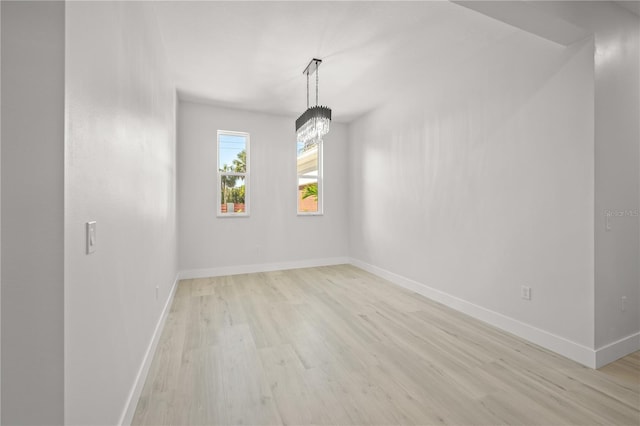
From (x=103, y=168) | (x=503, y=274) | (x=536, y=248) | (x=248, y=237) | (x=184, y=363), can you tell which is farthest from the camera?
(x=248, y=237)

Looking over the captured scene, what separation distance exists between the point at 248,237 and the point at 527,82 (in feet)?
13.9

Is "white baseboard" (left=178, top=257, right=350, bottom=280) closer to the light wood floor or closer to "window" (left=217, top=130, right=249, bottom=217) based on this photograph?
"window" (left=217, top=130, right=249, bottom=217)

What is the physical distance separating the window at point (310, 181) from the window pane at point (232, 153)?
102cm

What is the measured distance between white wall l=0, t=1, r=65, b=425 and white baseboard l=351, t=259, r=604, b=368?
3.10 meters

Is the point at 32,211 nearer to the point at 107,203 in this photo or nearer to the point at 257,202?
the point at 107,203

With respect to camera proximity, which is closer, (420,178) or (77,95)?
(77,95)

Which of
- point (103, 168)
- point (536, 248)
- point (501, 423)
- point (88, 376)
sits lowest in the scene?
point (501, 423)

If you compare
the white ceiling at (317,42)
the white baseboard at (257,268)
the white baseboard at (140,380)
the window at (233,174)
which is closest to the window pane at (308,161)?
the window at (233,174)

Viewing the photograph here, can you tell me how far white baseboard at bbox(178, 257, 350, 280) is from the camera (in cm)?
A: 464

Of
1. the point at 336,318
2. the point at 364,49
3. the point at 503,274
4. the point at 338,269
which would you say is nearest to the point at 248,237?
the point at 338,269

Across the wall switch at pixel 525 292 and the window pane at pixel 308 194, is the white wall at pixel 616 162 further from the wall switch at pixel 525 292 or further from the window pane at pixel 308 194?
the window pane at pixel 308 194

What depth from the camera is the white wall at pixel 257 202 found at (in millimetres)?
4609

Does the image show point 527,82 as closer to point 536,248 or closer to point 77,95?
point 536,248

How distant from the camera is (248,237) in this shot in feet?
16.4
